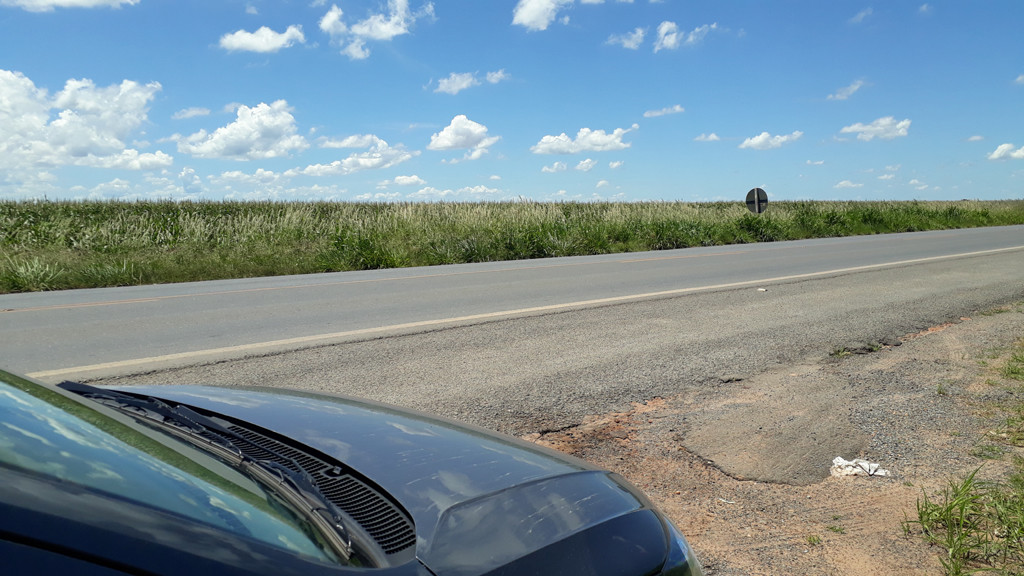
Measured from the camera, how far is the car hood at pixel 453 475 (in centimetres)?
124

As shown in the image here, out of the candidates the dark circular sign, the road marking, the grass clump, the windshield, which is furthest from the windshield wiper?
the dark circular sign

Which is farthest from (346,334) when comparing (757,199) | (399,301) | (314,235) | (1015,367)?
(757,199)

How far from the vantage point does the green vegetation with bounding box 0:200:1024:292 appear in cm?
1244

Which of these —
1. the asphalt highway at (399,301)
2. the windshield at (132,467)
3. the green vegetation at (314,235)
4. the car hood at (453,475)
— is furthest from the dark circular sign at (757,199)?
the windshield at (132,467)

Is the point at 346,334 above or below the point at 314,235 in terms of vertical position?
below

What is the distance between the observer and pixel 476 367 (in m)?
5.38

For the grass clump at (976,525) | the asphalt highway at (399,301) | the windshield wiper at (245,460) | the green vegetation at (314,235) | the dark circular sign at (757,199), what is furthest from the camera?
the dark circular sign at (757,199)

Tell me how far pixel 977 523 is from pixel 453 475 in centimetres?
243

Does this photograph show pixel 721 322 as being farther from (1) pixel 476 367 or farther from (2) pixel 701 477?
(2) pixel 701 477

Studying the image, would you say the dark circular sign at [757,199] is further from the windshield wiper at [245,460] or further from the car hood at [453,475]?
the windshield wiper at [245,460]

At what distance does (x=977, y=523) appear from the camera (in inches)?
111

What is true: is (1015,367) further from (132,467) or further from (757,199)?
(757,199)

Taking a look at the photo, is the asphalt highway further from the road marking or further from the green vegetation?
the green vegetation

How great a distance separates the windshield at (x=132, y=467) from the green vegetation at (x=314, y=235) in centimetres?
1155
